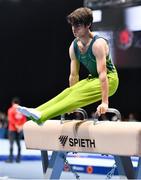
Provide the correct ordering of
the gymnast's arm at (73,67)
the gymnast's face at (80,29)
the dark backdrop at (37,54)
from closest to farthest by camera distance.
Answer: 1. the gymnast's face at (80,29)
2. the gymnast's arm at (73,67)
3. the dark backdrop at (37,54)

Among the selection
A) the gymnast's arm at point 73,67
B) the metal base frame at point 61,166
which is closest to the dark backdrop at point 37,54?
the gymnast's arm at point 73,67

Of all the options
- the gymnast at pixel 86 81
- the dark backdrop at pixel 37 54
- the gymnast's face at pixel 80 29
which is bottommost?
the dark backdrop at pixel 37 54

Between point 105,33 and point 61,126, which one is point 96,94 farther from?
point 105,33

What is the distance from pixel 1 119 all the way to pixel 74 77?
1285 cm

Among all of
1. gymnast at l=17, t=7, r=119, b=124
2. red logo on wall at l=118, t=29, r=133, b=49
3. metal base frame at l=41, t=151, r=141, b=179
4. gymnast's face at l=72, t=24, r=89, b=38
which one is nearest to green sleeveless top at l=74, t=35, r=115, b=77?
gymnast at l=17, t=7, r=119, b=124

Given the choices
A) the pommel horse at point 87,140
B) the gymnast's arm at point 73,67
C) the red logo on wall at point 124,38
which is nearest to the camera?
the pommel horse at point 87,140

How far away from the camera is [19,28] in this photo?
18859 mm

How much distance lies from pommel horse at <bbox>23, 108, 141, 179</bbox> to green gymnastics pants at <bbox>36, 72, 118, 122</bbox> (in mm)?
212

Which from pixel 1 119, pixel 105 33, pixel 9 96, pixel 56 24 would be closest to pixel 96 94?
pixel 105 33

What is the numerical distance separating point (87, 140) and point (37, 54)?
14.9 m

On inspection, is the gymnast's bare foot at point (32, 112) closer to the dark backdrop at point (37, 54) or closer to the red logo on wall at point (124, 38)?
the red logo on wall at point (124, 38)

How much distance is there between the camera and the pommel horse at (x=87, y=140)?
12.2 feet

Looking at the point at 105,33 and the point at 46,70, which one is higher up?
the point at 105,33

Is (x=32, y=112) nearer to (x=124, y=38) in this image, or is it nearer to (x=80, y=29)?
(x=80, y=29)
